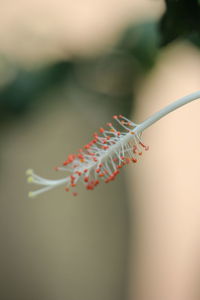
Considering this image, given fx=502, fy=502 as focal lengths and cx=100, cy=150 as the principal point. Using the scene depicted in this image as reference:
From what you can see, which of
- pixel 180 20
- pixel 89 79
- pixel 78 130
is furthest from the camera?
pixel 78 130

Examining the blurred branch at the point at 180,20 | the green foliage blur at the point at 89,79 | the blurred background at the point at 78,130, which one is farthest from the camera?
the blurred background at the point at 78,130

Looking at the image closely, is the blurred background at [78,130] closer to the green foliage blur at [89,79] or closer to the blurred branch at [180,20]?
the green foliage blur at [89,79]

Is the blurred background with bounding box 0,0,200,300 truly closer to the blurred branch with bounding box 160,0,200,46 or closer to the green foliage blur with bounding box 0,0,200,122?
the green foliage blur with bounding box 0,0,200,122

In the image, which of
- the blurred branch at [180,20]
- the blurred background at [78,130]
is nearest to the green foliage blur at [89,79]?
the blurred background at [78,130]

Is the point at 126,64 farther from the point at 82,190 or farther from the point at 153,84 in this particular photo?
the point at 82,190

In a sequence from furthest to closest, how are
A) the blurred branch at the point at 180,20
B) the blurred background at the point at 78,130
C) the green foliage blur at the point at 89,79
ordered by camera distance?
the blurred background at the point at 78,130
the green foliage blur at the point at 89,79
the blurred branch at the point at 180,20

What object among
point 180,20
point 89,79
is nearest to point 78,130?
point 89,79

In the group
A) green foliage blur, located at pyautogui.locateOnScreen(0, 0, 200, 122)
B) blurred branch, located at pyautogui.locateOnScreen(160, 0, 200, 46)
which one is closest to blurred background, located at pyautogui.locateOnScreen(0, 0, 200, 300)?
green foliage blur, located at pyautogui.locateOnScreen(0, 0, 200, 122)

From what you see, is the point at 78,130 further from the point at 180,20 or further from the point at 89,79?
the point at 180,20

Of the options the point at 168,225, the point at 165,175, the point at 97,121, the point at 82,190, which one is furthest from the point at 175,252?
the point at 97,121

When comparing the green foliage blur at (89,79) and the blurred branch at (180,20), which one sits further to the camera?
the green foliage blur at (89,79)
